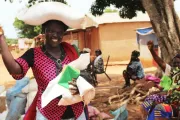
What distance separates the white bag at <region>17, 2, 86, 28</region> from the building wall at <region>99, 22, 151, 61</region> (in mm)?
18752

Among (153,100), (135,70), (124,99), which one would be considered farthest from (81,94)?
(135,70)

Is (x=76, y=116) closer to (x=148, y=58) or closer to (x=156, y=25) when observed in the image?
(x=156, y=25)

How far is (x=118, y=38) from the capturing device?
70.7 feet

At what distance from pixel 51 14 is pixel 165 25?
432 centimetres

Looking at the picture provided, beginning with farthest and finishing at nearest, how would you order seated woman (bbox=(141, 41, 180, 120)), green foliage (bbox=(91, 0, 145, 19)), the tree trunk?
green foliage (bbox=(91, 0, 145, 19))
the tree trunk
seated woman (bbox=(141, 41, 180, 120))

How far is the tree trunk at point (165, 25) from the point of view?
6.16 meters

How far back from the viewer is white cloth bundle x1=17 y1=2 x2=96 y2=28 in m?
2.35

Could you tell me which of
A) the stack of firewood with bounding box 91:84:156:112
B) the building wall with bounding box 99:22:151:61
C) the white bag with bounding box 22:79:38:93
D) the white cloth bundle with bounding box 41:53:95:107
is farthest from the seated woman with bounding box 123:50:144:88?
the building wall with bounding box 99:22:151:61

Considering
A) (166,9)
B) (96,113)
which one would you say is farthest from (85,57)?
(166,9)

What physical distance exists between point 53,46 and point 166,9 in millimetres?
4546

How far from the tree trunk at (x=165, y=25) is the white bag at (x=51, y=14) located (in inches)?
158

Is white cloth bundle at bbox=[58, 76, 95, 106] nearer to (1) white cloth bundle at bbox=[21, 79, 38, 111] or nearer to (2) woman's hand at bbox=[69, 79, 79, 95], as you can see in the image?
(2) woman's hand at bbox=[69, 79, 79, 95]

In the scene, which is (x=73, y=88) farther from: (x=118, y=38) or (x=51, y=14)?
(x=118, y=38)

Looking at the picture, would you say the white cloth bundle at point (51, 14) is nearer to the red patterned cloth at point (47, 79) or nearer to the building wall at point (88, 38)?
the red patterned cloth at point (47, 79)
